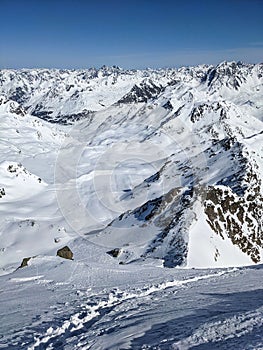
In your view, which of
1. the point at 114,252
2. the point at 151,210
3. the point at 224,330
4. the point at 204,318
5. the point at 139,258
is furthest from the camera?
the point at 151,210

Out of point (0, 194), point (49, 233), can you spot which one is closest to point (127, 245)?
point (49, 233)

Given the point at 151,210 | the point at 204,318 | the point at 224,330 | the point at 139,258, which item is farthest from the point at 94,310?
the point at 151,210

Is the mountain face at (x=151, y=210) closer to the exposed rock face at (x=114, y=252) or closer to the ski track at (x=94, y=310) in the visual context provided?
the exposed rock face at (x=114, y=252)

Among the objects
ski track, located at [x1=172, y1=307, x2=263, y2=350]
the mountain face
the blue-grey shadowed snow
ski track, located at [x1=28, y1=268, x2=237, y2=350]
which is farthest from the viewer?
the mountain face

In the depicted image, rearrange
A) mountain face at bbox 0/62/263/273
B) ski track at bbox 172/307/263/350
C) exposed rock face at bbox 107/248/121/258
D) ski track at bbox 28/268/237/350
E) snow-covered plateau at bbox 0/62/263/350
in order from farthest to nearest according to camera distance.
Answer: mountain face at bbox 0/62/263/273, exposed rock face at bbox 107/248/121/258, ski track at bbox 28/268/237/350, snow-covered plateau at bbox 0/62/263/350, ski track at bbox 172/307/263/350

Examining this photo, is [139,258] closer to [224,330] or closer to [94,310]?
[94,310]

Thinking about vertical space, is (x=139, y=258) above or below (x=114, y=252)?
below

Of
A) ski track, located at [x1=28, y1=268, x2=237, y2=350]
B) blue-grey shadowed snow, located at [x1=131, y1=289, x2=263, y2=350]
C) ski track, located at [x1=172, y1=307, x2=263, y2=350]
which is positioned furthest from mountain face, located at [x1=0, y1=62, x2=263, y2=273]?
ski track, located at [x1=172, y1=307, x2=263, y2=350]

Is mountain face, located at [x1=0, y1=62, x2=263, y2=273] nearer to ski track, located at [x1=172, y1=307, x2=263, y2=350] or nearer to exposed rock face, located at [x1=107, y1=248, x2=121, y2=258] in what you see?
exposed rock face, located at [x1=107, y1=248, x2=121, y2=258]

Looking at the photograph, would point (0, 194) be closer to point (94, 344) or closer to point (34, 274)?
point (34, 274)
